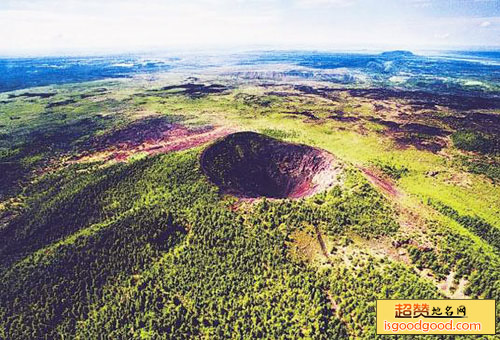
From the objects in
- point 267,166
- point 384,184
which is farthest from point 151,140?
point 384,184

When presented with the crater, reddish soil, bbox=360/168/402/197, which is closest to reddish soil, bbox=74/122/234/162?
the crater

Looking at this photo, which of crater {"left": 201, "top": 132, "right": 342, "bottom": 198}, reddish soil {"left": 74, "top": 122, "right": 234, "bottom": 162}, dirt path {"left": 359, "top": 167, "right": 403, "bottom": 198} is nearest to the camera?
dirt path {"left": 359, "top": 167, "right": 403, "bottom": 198}

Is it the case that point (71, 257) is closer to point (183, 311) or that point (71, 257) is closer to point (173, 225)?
point (173, 225)

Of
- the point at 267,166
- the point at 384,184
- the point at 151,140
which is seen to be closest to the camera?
the point at 384,184

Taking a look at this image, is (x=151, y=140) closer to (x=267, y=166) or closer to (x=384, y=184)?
(x=267, y=166)

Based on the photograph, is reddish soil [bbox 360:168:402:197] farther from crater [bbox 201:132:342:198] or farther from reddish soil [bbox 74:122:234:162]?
reddish soil [bbox 74:122:234:162]

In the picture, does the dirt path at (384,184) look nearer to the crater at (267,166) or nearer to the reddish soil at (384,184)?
the reddish soil at (384,184)

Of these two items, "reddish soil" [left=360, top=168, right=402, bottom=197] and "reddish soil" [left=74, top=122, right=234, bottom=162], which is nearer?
"reddish soil" [left=360, top=168, right=402, bottom=197]
